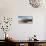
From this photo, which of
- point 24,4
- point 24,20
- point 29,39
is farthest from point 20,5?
point 29,39

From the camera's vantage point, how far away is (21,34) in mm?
1853

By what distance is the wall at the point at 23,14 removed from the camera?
185cm

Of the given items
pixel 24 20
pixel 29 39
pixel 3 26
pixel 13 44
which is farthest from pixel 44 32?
pixel 3 26

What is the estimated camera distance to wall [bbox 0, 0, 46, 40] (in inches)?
73.0

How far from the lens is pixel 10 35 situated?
6.05 feet

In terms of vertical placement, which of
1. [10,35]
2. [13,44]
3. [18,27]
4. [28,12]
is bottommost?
[13,44]

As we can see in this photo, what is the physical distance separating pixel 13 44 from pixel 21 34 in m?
0.22

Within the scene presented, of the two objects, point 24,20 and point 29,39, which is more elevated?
point 24,20

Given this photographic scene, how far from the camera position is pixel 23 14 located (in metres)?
1.87

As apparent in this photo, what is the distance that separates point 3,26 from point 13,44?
0.35 metres

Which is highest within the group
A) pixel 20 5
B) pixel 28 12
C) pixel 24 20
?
pixel 20 5

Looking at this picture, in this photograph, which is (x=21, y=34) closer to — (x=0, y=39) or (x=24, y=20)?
(x=24, y=20)

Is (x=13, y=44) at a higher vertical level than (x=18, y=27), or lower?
lower

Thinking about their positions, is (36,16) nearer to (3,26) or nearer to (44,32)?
(44,32)
